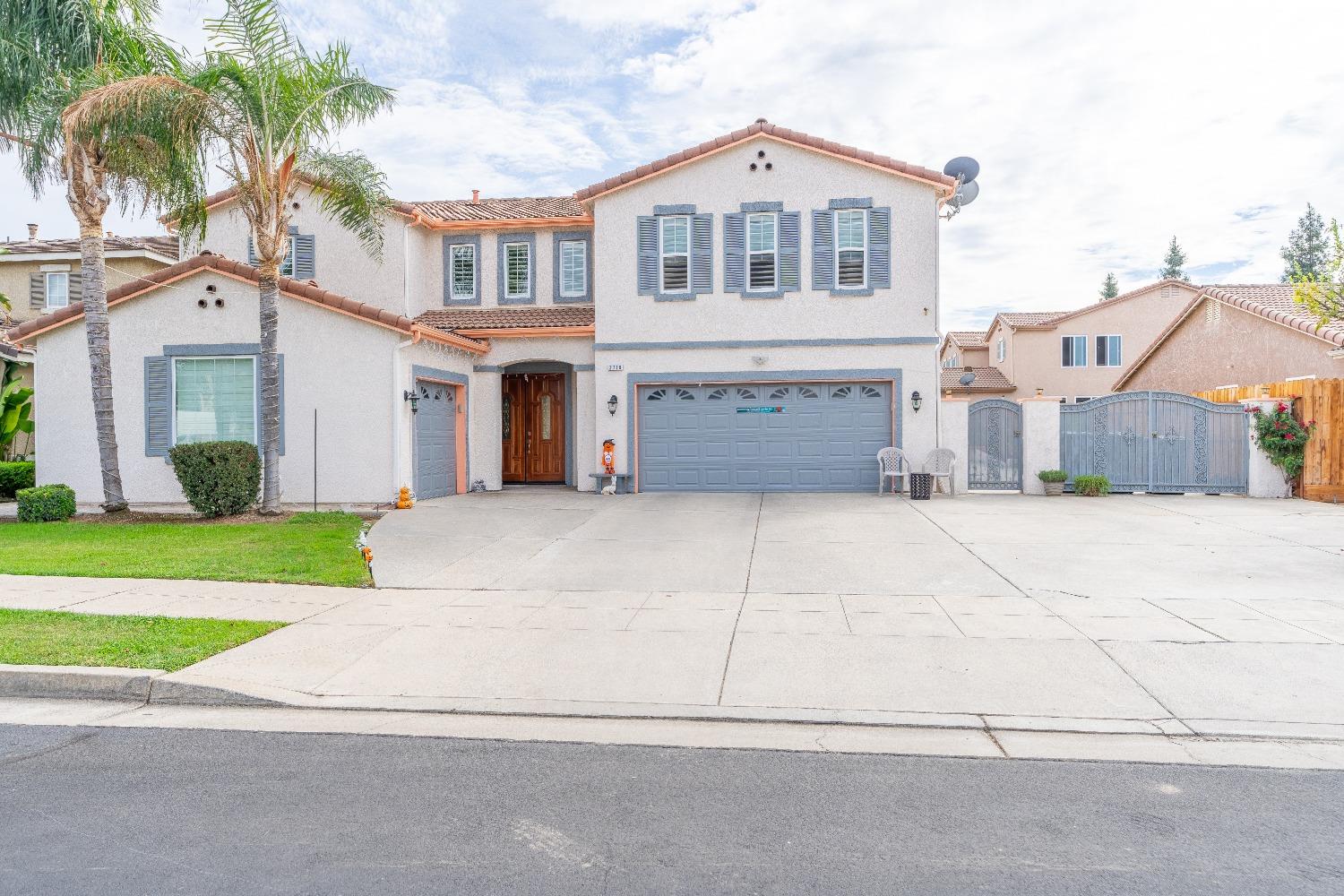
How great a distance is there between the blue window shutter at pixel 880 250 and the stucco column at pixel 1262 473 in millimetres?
7306

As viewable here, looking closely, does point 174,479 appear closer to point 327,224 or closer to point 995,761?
point 327,224

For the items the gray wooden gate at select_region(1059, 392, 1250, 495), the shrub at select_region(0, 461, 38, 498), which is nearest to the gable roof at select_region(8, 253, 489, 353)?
the shrub at select_region(0, 461, 38, 498)

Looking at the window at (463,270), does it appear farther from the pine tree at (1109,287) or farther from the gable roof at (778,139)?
the pine tree at (1109,287)

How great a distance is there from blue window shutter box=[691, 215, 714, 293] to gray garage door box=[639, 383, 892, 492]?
2072mm

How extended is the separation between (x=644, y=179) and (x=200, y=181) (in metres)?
8.00

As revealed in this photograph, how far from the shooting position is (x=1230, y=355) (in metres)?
22.2

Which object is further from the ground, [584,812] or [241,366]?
[241,366]

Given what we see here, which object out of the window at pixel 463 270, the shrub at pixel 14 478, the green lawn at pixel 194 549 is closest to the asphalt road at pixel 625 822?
the green lawn at pixel 194 549

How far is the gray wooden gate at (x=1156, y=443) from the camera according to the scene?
17203 millimetres

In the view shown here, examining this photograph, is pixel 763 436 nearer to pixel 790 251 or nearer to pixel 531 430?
pixel 790 251

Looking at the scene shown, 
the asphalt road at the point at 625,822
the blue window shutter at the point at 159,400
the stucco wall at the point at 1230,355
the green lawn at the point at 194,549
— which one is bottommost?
the asphalt road at the point at 625,822

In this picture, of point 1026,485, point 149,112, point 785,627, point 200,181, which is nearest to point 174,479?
point 200,181

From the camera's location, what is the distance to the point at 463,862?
140 inches

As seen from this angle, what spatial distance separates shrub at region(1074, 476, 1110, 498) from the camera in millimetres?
17094
